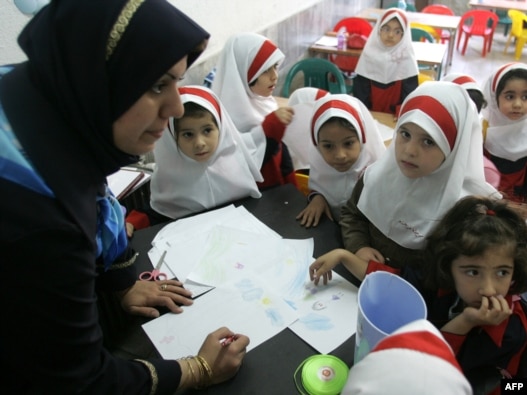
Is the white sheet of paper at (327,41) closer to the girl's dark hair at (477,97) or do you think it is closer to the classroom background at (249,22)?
the classroom background at (249,22)

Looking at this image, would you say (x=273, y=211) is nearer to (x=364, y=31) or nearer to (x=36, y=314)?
(x=36, y=314)

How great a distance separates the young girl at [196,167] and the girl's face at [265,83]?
0.67m

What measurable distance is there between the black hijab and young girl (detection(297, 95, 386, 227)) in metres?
0.95

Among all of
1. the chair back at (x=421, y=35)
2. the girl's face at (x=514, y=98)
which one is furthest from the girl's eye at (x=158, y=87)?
the chair back at (x=421, y=35)

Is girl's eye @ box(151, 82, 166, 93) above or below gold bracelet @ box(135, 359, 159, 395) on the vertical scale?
above

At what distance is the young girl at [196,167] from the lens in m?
1.58

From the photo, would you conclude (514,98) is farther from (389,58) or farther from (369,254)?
(369,254)

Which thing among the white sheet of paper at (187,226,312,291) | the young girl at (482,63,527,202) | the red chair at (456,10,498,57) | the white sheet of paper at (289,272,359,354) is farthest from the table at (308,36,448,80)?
the white sheet of paper at (289,272,359,354)

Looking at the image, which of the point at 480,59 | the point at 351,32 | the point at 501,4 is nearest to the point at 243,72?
the point at 351,32

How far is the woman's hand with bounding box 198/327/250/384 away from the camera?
867 mm

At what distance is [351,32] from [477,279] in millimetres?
4090

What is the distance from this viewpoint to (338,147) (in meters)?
1.63

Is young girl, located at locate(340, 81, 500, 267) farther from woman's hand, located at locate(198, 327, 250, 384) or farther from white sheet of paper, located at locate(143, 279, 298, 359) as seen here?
woman's hand, located at locate(198, 327, 250, 384)

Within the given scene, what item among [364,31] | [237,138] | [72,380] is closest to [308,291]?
[72,380]
